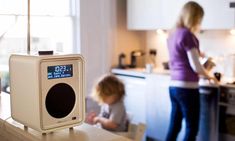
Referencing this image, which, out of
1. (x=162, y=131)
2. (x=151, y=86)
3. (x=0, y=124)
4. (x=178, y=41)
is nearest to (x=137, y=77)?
(x=151, y=86)

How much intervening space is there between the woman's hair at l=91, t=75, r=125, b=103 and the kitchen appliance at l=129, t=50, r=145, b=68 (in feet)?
4.48

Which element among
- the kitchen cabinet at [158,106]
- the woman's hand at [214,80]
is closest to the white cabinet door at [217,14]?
the woman's hand at [214,80]

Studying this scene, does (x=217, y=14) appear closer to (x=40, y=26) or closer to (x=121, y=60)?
(x=121, y=60)

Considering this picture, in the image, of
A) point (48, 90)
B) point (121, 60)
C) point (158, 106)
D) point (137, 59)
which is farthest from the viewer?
point (137, 59)

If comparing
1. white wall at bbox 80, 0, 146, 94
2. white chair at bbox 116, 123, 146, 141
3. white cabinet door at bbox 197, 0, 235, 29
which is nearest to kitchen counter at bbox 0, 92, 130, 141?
white chair at bbox 116, 123, 146, 141

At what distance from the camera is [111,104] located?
8.55 feet

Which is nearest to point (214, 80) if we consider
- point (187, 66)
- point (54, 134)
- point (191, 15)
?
point (187, 66)

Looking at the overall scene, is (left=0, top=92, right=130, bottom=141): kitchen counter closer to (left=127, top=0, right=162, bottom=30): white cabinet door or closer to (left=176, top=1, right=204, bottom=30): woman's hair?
(left=176, top=1, right=204, bottom=30): woman's hair

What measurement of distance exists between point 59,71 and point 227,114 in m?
2.26

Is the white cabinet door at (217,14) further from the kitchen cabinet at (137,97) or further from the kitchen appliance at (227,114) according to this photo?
the kitchen cabinet at (137,97)

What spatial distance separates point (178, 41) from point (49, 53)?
1.99 metres

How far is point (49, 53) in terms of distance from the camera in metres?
1.05

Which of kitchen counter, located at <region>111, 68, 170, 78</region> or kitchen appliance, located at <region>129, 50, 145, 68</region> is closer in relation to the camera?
kitchen counter, located at <region>111, 68, 170, 78</region>

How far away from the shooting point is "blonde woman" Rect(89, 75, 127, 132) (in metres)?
2.54
